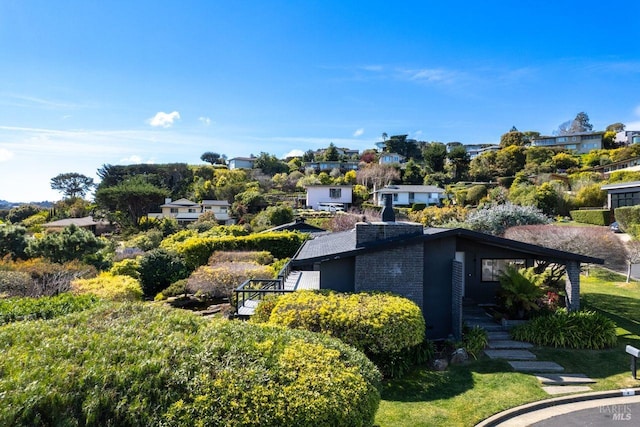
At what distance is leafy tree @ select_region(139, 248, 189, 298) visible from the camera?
22.9m

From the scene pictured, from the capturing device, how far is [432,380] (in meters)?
9.43

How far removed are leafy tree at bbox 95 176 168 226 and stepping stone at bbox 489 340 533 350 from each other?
169 feet

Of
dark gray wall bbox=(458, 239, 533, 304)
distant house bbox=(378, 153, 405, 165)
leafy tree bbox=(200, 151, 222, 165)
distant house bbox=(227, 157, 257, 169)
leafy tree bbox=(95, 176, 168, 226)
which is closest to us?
dark gray wall bbox=(458, 239, 533, 304)

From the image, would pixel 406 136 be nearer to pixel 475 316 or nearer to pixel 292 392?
pixel 475 316

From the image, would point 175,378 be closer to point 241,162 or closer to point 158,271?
point 158,271

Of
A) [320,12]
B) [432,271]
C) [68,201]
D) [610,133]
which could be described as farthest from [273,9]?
[610,133]

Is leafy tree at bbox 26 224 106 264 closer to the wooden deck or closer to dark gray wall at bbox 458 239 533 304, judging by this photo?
the wooden deck

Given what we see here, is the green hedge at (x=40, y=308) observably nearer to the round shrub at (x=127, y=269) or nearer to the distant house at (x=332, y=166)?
the round shrub at (x=127, y=269)

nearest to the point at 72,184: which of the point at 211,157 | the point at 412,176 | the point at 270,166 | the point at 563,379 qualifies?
the point at 211,157

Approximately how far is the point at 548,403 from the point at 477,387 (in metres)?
1.50

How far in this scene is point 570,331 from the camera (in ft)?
37.6

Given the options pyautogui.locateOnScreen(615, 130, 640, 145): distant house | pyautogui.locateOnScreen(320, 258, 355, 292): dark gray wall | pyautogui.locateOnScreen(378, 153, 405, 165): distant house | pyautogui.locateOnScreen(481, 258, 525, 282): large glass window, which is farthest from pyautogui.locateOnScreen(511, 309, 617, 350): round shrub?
pyautogui.locateOnScreen(615, 130, 640, 145): distant house

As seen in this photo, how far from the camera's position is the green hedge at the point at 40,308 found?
9.69 meters

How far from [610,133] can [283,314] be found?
10240 cm
